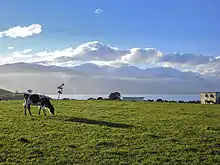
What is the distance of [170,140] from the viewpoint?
1506 centimetres

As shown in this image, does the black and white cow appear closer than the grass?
No

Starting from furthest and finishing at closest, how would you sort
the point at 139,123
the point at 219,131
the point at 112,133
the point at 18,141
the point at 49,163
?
1. the point at 139,123
2. the point at 219,131
3. the point at 112,133
4. the point at 18,141
5. the point at 49,163

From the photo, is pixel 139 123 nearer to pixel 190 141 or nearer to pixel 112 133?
→ pixel 112 133

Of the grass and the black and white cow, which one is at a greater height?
the black and white cow

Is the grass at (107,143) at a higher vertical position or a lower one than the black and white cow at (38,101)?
lower

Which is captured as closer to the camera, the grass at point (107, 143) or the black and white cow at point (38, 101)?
the grass at point (107, 143)

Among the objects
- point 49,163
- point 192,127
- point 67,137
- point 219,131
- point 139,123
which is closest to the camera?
point 49,163

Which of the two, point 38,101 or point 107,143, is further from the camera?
point 38,101

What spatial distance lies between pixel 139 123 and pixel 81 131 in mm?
4503

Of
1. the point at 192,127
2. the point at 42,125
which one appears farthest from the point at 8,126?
the point at 192,127

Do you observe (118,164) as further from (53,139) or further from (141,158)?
(53,139)

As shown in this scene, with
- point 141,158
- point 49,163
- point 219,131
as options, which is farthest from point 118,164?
point 219,131

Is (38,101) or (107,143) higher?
(38,101)

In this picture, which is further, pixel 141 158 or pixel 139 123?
pixel 139 123
